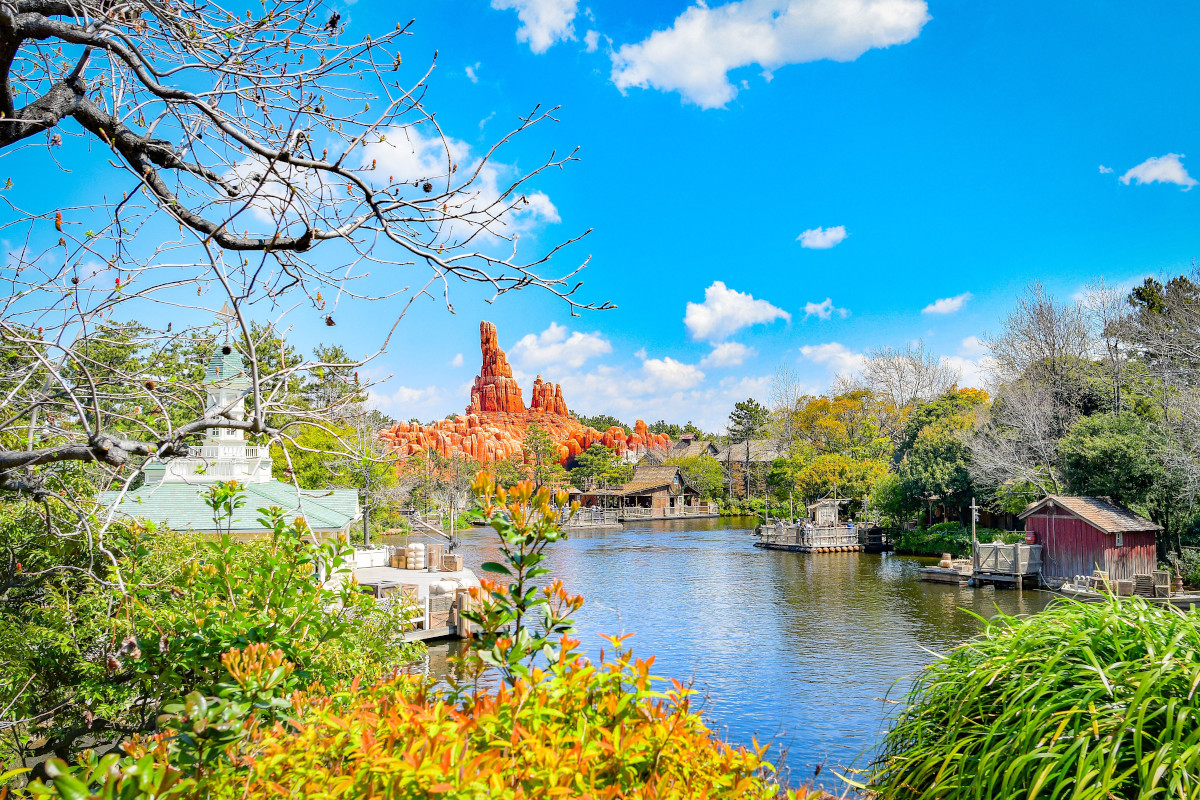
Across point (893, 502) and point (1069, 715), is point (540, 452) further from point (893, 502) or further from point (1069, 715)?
point (1069, 715)

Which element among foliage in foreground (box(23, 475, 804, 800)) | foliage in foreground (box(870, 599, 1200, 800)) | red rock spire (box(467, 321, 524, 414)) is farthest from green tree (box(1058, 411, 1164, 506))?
red rock spire (box(467, 321, 524, 414))

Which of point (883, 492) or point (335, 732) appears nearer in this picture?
point (335, 732)

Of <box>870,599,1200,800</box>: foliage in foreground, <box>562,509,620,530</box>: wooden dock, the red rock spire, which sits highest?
the red rock spire

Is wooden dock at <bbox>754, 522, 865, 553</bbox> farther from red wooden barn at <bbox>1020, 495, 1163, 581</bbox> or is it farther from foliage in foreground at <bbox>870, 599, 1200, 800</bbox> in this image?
foliage in foreground at <bbox>870, 599, 1200, 800</bbox>

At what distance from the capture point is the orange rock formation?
9831 centimetres

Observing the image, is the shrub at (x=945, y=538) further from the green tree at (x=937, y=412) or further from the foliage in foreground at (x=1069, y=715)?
the foliage in foreground at (x=1069, y=715)

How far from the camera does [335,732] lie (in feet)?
7.86

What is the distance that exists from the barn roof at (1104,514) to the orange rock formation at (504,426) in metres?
65.0

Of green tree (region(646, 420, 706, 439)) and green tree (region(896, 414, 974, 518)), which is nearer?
green tree (region(896, 414, 974, 518))

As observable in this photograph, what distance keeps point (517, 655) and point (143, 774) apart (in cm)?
110

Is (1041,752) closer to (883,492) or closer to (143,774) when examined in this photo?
(143,774)

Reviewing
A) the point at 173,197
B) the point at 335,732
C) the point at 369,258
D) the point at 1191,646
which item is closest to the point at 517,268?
the point at 369,258

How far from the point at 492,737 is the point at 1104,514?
25422mm

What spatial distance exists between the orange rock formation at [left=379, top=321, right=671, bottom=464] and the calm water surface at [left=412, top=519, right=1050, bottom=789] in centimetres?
5466
